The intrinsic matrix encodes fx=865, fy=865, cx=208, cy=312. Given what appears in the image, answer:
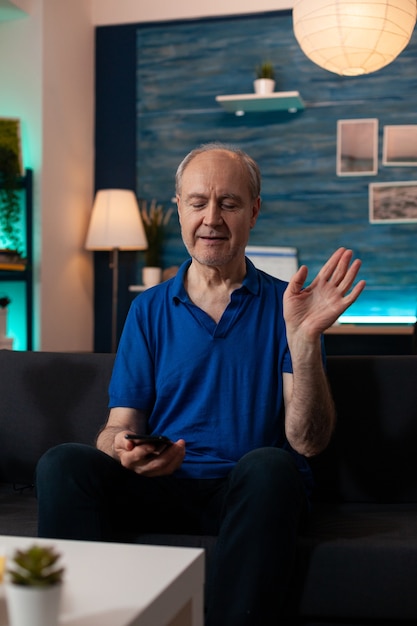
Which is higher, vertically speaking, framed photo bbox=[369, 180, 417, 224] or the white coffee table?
framed photo bbox=[369, 180, 417, 224]

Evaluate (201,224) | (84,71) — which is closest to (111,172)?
(84,71)

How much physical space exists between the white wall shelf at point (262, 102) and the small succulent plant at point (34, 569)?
163 inches

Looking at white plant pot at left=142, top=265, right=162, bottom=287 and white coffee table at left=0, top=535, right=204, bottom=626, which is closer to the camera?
white coffee table at left=0, top=535, right=204, bottom=626

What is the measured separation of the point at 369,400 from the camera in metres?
2.23

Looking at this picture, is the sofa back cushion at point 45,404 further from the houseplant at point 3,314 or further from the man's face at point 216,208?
the houseplant at point 3,314

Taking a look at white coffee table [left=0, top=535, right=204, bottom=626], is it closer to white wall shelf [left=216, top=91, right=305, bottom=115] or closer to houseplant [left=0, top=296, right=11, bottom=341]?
houseplant [left=0, top=296, right=11, bottom=341]

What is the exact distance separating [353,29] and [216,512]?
2162 millimetres

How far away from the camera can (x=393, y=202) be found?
4.96 m

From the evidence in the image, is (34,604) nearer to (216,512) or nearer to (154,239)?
(216,512)

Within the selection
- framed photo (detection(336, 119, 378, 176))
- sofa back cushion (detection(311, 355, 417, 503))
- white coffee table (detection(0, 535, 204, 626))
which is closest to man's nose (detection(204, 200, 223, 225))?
sofa back cushion (detection(311, 355, 417, 503))

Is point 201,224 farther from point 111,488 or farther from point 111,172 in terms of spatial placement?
point 111,172

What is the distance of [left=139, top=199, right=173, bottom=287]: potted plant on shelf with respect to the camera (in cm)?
520

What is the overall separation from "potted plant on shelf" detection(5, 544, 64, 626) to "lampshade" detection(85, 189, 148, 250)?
4.01 metres

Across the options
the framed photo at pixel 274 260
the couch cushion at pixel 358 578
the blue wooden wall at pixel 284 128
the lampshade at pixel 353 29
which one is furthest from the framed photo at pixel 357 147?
the couch cushion at pixel 358 578
